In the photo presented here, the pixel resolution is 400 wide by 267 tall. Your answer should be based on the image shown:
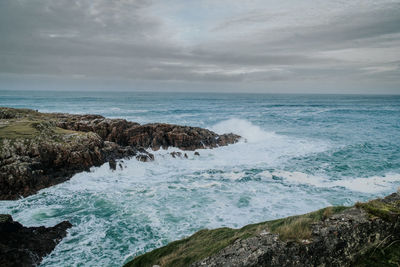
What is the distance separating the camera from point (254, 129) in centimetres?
4125

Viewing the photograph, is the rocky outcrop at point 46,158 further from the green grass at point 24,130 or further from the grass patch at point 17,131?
the grass patch at point 17,131

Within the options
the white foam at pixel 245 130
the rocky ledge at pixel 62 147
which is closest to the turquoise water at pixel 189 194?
the rocky ledge at pixel 62 147

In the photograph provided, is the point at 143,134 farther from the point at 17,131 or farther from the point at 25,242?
the point at 25,242

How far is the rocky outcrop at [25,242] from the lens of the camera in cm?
795

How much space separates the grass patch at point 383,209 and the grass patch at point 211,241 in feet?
3.16

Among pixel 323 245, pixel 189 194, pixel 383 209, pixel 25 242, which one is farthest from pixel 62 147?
pixel 383 209

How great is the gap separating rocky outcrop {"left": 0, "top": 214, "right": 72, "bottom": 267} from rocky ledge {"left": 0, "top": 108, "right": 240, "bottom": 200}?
556 centimetres

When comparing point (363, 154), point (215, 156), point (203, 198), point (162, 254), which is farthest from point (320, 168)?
point (162, 254)

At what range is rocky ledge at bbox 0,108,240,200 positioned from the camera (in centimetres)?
1463

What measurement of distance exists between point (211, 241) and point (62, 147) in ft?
52.7

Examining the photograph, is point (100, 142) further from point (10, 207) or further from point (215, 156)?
point (215, 156)

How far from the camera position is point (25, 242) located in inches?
352

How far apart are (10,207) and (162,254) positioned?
1097 cm

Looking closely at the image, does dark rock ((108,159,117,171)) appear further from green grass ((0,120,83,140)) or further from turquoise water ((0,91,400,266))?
green grass ((0,120,83,140))
